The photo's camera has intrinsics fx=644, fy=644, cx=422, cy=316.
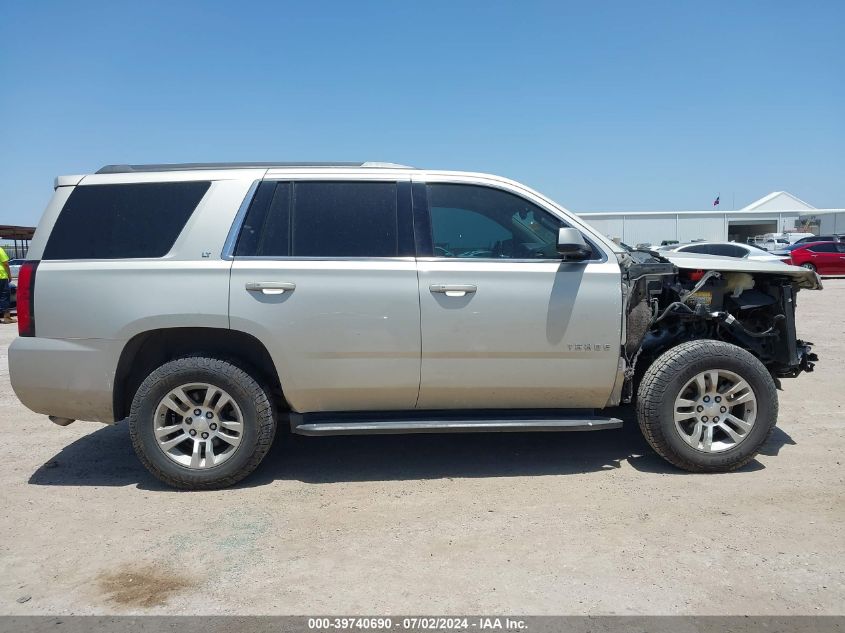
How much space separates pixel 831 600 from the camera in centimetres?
289

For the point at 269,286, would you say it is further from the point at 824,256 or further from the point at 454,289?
the point at 824,256

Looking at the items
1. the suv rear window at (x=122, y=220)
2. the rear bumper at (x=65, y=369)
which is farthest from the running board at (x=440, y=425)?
the suv rear window at (x=122, y=220)

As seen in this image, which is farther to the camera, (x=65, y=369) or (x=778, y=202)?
(x=778, y=202)

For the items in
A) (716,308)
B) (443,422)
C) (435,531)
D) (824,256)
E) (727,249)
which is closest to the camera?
(435,531)

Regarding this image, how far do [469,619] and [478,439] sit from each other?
2.54 metres

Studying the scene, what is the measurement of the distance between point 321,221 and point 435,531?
2114 millimetres

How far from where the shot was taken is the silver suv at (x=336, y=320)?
414cm

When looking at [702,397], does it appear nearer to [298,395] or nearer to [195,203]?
[298,395]

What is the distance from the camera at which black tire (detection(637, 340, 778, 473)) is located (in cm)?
432

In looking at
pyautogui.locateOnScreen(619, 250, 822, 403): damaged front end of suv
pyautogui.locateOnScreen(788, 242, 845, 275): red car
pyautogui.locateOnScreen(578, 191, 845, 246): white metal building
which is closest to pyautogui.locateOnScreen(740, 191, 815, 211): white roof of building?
pyautogui.locateOnScreen(578, 191, 845, 246): white metal building

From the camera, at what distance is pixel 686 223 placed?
41.6 meters

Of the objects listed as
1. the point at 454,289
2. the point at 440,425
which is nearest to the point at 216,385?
the point at 440,425

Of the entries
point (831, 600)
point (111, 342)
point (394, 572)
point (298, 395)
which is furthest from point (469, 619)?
point (111, 342)

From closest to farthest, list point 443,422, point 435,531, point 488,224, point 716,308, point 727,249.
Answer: point 435,531 → point 443,422 → point 488,224 → point 716,308 → point 727,249
